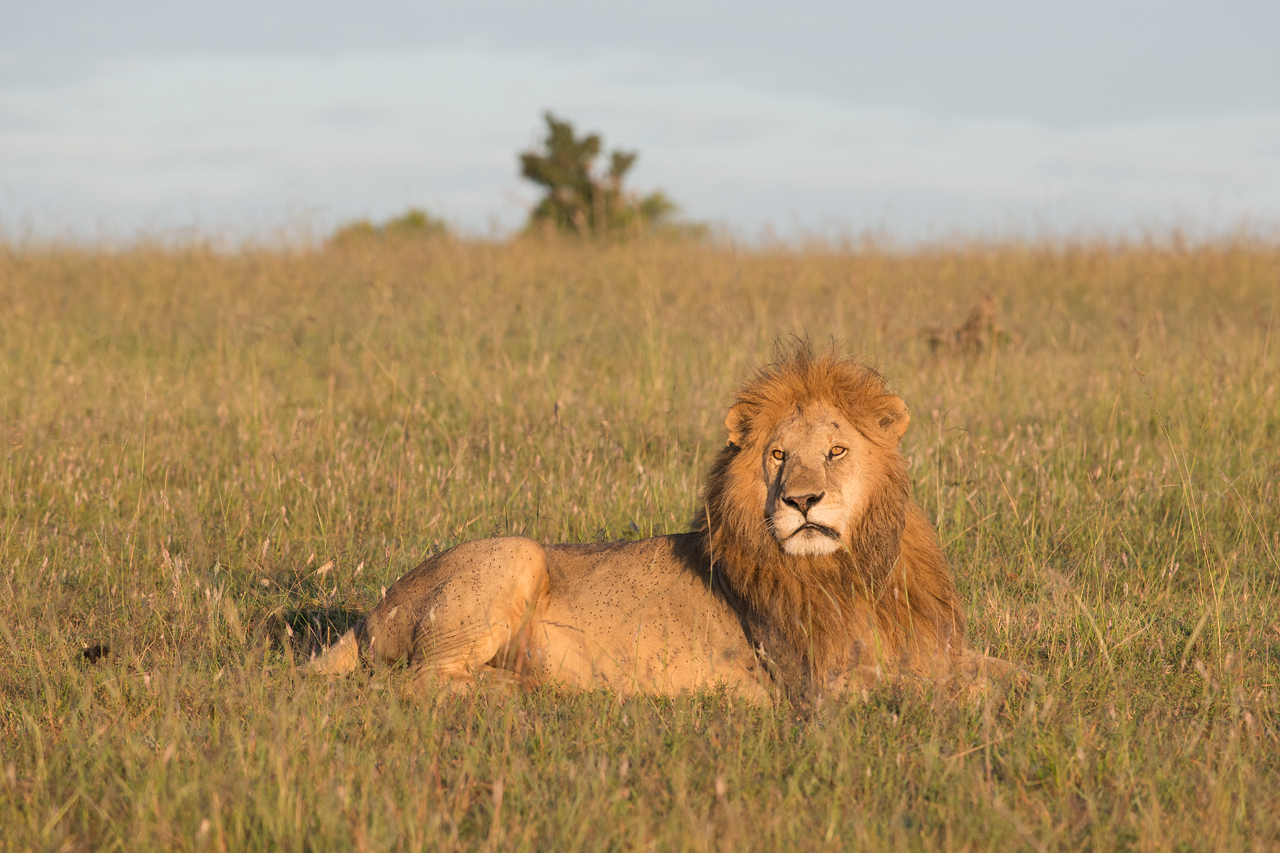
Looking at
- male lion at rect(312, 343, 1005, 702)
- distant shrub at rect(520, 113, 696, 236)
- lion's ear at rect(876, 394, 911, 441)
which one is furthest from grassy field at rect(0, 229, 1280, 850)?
distant shrub at rect(520, 113, 696, 236)

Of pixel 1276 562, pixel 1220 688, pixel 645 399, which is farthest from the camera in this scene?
pixel 645 399

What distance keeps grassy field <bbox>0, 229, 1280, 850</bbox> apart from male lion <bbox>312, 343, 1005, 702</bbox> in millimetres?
183

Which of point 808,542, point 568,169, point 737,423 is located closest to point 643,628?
point 808,542

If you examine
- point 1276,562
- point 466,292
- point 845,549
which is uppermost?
point 466,292

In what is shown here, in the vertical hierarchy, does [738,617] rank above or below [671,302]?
below

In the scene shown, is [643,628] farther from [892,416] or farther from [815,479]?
[892,416]

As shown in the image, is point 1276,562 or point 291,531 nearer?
point 1276,562

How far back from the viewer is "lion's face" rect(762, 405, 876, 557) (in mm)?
3586

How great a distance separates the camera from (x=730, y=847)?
2342 mm

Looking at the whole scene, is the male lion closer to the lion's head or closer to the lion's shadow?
the lion's head

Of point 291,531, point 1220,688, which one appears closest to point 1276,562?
point 1220,688

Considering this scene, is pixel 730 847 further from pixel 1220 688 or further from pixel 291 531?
pixel 291 531

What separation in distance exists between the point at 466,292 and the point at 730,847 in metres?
8.79

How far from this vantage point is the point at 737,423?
400 cm
